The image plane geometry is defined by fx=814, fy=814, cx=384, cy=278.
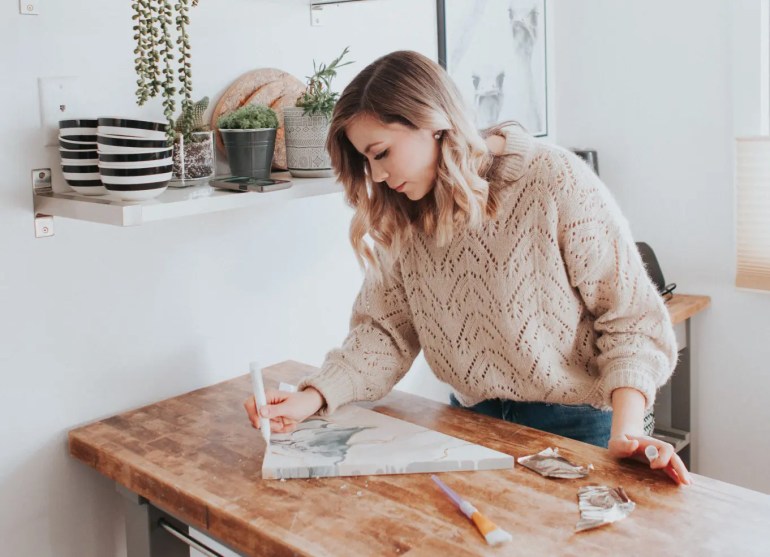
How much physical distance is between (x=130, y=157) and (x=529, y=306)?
0.67m

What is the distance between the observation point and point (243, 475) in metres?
1.21

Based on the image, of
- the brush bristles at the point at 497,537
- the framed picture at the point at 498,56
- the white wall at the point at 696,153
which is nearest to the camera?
the brush bristles at the point at 497,537

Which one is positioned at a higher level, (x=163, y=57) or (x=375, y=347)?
(x=163, y=57)

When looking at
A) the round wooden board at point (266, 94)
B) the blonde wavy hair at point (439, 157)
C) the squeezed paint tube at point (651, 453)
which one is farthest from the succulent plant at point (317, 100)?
the squeezed paint tube at point (651, 453)

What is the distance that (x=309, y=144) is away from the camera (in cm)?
153

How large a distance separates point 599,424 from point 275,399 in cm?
57

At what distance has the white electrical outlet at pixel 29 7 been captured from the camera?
1271 mm

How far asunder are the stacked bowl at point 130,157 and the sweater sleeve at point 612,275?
0.62m

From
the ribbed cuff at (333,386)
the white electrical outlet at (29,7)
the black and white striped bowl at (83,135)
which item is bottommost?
the ribbed cuff at (333,386)

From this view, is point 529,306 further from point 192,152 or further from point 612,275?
point 192,152

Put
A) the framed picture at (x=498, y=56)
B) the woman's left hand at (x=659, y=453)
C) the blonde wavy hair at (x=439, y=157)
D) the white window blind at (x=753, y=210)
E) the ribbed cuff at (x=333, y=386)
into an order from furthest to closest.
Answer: the white window blind at (x=753, y=210) < the framed picture at (x=498, y=56) < the ribbed cuff at (x=333, y=386) < the blonde wavy hair at (x=439, y=157) < the woman's left hand at (x=659, y=453)

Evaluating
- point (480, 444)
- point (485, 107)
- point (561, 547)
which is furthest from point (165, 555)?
point (485, 107)

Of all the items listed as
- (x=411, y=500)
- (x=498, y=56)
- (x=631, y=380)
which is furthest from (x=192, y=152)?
(x=498, y=56)

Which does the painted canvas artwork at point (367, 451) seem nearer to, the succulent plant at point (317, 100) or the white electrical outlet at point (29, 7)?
the succulent plant at point (317, 100)
